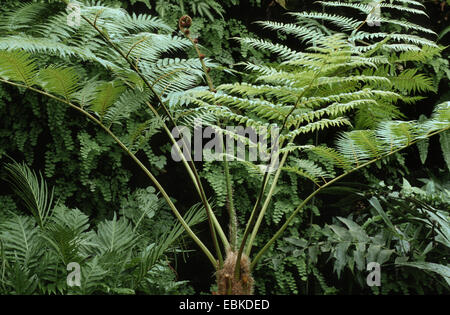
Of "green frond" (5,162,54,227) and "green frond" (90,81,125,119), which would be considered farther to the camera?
"green frond" (5,162,54,227)

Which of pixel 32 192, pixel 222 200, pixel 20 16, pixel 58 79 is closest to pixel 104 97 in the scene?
pixel 58 79

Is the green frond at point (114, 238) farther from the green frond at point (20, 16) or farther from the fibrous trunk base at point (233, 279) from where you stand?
the green frond at point (20, 16)

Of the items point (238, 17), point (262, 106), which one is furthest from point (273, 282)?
point (238, 17)

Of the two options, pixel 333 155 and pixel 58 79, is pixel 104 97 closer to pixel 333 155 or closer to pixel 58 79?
pixel 58 79

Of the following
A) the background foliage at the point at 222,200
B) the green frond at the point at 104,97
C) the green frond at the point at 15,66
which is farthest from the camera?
the background foliage at the point at 222,200

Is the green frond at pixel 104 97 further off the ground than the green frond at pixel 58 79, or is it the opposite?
the green frond at pixel 58 79

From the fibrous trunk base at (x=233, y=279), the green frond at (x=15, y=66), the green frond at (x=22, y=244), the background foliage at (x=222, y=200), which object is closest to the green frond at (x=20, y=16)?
the background foliage at (x=222, y=200)

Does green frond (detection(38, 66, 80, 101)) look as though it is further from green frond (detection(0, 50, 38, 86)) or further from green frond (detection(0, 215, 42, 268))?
green frond (detection(0, 215, 42, 268))

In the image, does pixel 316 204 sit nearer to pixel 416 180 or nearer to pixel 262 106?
pixel 416 180

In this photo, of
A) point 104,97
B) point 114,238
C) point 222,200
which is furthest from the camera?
point 222,200

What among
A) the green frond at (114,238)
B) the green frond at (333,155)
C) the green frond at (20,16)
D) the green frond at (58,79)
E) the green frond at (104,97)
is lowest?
the green frond at (114,238)

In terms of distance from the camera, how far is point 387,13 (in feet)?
7.14

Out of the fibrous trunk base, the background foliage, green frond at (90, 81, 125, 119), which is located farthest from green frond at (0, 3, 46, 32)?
the fibrous trunk base
